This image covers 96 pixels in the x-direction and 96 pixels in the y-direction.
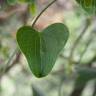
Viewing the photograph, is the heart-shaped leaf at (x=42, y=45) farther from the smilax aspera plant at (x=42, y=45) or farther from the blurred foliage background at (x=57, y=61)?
the blurred foliage background at (x=57, y=61)

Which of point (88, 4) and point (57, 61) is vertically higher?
point (88, 4)

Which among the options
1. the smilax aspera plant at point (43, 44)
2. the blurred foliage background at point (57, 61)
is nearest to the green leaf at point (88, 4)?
the smilax aspera plant at point (43, 44)

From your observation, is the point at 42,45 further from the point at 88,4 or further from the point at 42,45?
the point at 88,4

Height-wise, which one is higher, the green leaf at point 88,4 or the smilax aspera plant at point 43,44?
the green leaf at point 88,4

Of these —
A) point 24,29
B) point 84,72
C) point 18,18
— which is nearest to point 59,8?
point 18,18

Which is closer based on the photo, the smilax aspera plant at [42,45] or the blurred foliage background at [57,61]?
the smilax aspera plant at [42,45]

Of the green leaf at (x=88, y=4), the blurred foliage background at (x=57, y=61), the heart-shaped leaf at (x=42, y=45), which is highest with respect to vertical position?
the green leaf at (x=88, y=4)

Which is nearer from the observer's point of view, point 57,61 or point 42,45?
point 42,45

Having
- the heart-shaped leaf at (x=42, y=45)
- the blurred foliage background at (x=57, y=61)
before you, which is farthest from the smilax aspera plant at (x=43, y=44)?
the blurred foliage background at (x=57, y=61)

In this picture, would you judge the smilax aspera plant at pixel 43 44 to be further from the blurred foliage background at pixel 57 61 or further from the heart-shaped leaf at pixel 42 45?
the blurred foliage background at pixel 57 61

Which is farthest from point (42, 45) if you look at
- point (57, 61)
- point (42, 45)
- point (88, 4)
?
point (57, 61)
